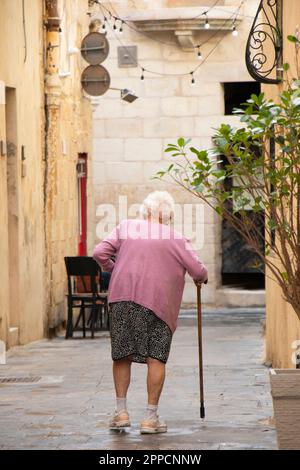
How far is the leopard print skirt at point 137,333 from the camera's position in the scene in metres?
8.23

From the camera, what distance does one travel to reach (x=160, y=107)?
2198 cm

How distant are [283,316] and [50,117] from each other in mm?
6233

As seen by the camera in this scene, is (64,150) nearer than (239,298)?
Yes

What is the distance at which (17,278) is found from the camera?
48.5 ft

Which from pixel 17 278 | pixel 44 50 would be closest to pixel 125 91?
pixel 44 50

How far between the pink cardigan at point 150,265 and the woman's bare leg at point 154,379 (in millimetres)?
271

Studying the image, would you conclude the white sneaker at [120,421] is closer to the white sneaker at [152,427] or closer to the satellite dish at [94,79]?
the white sneaker at [152,427]

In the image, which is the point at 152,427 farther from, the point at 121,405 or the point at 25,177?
the point at 25,177

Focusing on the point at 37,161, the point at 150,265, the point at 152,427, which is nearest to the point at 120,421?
the point at 152,427

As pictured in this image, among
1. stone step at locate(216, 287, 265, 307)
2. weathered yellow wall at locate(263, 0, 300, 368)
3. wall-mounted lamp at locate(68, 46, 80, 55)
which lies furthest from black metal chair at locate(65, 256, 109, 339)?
stone step at locate(216, 287, 265, 307)

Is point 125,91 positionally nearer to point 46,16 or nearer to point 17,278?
point 46,16

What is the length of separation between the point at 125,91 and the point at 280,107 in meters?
13.3

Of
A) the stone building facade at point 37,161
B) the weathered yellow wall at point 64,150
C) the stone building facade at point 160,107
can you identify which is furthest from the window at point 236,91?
the stone building facade at point 37,161

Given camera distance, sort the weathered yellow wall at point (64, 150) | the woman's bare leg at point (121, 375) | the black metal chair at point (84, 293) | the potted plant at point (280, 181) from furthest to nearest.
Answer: the weathered yellow wall at point (64, 150) → the black metal chair at point (84, 293) → the woman's bare leg at point (121, 375) → the potted plant at point (280, 181)
